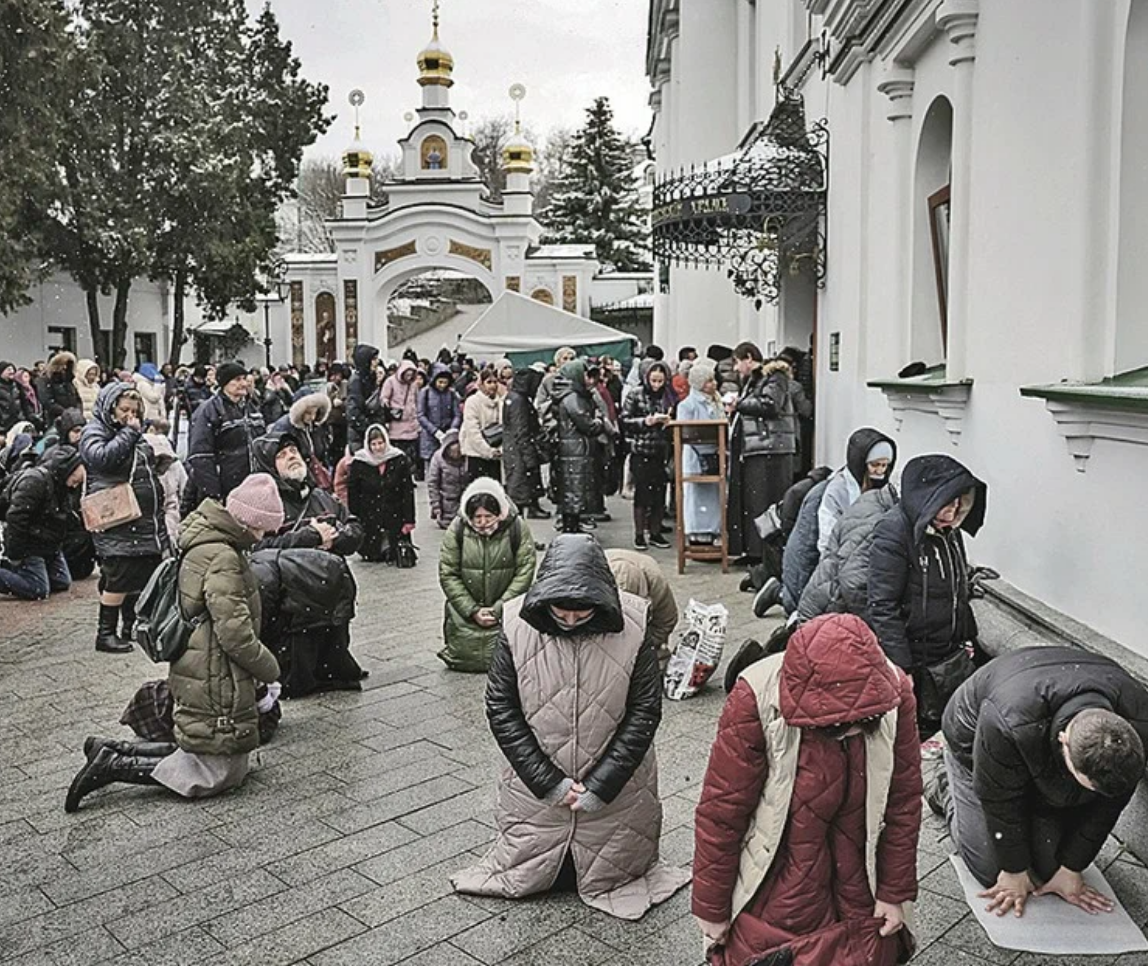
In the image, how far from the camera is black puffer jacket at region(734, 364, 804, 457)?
1102cm

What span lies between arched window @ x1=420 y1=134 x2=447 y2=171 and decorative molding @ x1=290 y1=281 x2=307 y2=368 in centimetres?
838

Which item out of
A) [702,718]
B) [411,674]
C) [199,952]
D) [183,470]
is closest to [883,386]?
[702,718]

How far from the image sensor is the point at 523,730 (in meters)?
4.56

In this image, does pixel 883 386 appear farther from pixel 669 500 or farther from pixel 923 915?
pixel 669 500

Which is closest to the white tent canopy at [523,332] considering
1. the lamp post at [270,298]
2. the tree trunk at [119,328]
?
the tree trunk at [119,328]

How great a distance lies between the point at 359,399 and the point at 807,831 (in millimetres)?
14338

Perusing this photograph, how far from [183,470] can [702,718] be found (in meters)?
5.36

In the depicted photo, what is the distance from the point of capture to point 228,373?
31.2ft

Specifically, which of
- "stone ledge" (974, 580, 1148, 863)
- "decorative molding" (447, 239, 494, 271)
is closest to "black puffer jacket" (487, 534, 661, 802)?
"stone ledge" (974, 580, 1148, 863)

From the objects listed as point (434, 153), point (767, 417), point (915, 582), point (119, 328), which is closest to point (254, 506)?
point (915, 582)

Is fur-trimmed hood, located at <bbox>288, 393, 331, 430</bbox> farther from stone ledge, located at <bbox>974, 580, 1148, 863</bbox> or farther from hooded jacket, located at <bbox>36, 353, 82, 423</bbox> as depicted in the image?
hooded jacket, located at <bbox>36, 353, 82, 423</bbox>

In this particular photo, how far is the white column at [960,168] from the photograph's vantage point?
24.3ft

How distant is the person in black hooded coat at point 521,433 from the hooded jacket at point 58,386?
22.8 feet

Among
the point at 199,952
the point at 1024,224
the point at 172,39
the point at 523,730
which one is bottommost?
the point at 199,952
